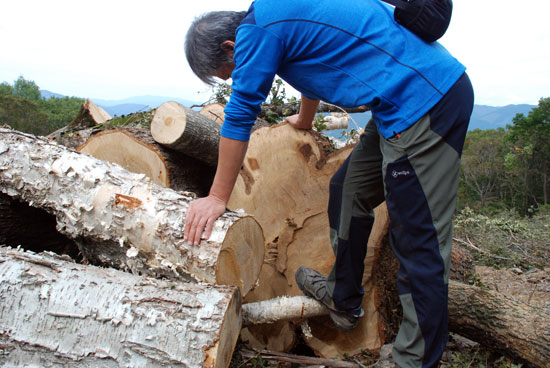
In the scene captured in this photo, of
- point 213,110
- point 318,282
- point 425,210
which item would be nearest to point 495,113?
point 213,110

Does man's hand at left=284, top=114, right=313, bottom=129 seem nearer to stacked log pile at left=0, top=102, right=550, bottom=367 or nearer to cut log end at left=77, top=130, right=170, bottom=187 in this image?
stacked log pile at left=0, top=102, right=550, bottom=367

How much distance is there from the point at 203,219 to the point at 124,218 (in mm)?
429

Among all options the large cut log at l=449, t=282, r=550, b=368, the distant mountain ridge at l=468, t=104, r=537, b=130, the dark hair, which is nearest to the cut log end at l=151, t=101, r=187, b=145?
the dark hair

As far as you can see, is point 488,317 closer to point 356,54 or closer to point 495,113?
point 356,54

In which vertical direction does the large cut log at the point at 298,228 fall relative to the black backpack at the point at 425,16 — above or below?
below

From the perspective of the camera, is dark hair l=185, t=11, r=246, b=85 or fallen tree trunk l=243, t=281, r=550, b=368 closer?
dark hair l=185, t=11, r=246, b=85

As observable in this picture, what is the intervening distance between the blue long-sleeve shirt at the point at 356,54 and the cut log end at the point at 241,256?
22.4 inches

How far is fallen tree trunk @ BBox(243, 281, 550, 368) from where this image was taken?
1.71m

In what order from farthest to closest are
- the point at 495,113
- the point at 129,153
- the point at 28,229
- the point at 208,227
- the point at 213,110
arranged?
the point at 495,113
the point at 213,110
the point at 129,153
the point at 28,229
the point at 208,227

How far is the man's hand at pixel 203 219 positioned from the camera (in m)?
1.59

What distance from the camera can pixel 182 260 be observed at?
5.44 ft

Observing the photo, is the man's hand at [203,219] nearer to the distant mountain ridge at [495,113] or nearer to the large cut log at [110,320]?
the large cut log at [110,320]

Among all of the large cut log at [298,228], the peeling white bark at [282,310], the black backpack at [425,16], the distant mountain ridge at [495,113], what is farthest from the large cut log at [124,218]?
the distant mountain ridge at [495,113]

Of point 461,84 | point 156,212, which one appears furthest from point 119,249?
point 461,84
